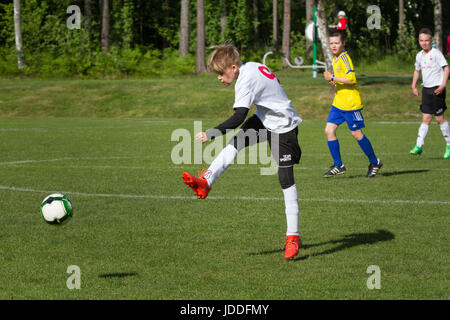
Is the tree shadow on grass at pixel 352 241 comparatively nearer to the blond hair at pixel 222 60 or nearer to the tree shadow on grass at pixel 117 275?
the tree shadow on grass at pixel 117 275

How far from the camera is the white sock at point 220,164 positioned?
21.9 feet

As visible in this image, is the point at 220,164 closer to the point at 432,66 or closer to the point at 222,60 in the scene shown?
the point at 222,60

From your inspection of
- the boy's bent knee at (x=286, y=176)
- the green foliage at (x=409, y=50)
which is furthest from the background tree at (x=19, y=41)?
the boy's bent knee at (x=286, y=176)

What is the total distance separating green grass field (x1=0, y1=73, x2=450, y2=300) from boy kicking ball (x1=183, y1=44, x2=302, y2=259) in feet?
1.68

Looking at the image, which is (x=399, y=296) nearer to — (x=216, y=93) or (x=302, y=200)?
(x=302, y=200)

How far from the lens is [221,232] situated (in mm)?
7613

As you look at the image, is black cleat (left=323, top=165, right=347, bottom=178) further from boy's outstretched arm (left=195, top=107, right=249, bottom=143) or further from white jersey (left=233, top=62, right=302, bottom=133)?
boy's outstretched arm (left=195, top=107, right=249, bottom=143)

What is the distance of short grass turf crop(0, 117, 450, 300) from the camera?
5.60m

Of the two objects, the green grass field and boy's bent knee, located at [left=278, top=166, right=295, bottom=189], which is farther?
boy's bent knee, located at [left=278, top=166, right=295, bottom=189]

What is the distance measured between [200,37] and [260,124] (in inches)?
1276

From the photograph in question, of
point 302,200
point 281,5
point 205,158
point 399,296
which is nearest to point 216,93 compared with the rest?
point 205,158

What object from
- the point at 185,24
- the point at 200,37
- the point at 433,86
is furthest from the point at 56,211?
the point at 185,24

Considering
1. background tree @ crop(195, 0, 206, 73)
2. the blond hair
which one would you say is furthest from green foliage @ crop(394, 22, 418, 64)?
the blond hair

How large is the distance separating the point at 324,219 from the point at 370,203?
1.26 m
